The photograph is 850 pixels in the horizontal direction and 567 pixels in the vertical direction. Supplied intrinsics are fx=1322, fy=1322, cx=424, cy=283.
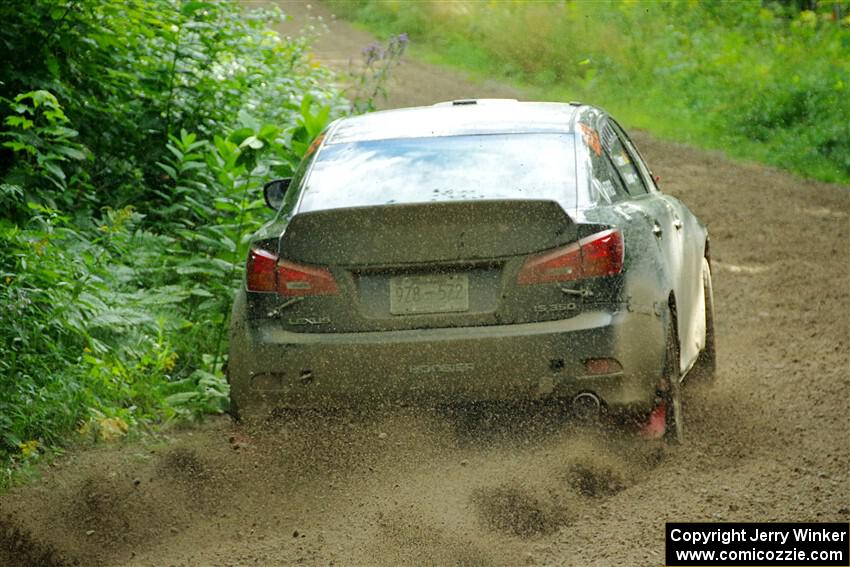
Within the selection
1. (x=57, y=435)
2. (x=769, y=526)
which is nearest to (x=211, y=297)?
(x=57, y=435)

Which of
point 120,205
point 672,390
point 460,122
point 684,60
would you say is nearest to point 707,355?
point 672,390

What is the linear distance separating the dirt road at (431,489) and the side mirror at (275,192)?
118cm

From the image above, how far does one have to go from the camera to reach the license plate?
5.31m

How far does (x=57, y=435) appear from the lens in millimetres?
6430

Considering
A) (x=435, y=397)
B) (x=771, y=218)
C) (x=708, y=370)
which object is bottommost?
(x=771, y=218)

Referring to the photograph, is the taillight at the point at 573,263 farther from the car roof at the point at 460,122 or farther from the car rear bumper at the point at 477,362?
the car roof at the point at 460,122

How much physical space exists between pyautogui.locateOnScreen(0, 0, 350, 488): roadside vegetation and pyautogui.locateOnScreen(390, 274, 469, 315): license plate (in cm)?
195

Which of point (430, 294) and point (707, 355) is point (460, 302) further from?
point (707, 355)

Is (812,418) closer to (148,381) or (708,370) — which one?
(708,370)

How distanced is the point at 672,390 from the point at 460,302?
1054 millimetres

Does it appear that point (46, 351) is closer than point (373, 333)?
No

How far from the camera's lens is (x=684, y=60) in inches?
942

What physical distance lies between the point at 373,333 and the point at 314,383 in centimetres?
33

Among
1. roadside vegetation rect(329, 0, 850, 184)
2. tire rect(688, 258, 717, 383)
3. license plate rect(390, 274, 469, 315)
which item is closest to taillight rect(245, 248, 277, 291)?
license plate rect(390, 274, 469, 315)
